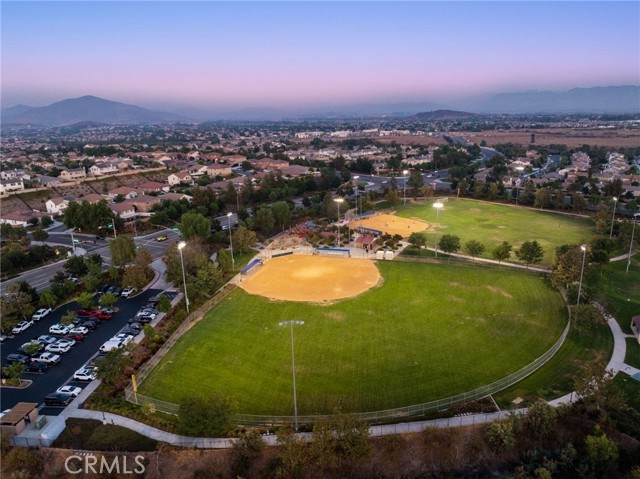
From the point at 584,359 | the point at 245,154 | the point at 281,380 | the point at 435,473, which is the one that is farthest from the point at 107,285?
the point at 245,154

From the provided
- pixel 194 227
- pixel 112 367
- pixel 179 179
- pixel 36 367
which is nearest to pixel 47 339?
pixel 36 367

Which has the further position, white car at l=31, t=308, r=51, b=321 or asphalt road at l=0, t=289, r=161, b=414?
white car at l=31, t=308, r=51, b=321

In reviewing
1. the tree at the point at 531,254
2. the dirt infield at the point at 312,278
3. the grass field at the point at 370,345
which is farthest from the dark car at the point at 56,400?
the tree at the point at 531,254

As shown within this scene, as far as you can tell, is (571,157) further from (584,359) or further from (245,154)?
(584,359)

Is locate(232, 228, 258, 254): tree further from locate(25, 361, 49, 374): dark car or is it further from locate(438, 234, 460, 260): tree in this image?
locate(25, 361, 49, 374): dark car

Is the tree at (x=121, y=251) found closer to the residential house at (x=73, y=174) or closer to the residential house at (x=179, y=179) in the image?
the residential house at (x=179, y=179)
